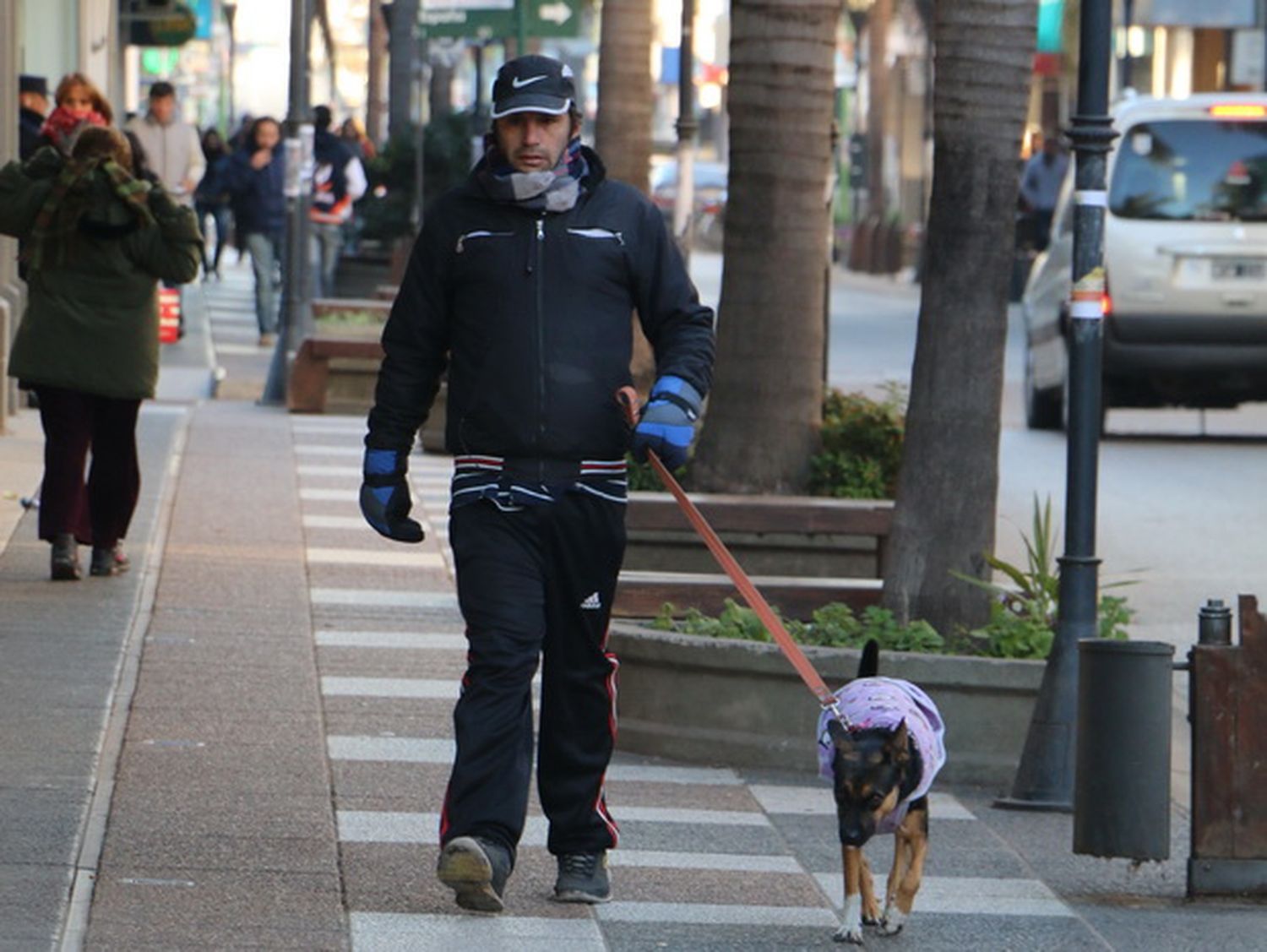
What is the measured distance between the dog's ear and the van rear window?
1363cm

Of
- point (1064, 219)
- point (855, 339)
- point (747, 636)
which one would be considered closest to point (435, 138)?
point (855, 339)

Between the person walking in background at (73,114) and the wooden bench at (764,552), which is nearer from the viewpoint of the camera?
the wooden bench at (764,552)

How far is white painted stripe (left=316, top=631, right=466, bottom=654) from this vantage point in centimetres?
1054

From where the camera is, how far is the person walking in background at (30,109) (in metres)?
18.3

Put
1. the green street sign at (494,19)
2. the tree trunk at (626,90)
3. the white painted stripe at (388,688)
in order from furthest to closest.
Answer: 1. the green street sign at (494,19)
2. the tree trunk at (626,90)
3. the white painted stripe at (388,688)

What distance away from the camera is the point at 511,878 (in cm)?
718

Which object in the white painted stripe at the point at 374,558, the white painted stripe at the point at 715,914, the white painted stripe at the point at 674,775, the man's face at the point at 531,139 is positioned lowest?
the white painted stripe at the point at 374,558

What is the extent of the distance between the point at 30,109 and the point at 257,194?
628 cm

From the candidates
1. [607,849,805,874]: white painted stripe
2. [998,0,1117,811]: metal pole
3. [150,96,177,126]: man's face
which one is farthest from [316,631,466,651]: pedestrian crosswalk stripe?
[150,96,177,126]: man's face

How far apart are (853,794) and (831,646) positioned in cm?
279

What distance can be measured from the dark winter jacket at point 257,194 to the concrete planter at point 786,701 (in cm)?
1626

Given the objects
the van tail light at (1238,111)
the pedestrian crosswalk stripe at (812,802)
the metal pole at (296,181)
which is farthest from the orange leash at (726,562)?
the metal pole at (296,181)

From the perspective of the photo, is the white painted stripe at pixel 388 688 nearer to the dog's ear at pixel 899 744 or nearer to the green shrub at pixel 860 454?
the green shrub at pixel 860 454

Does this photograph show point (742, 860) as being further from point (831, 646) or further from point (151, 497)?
point (151, 497)
